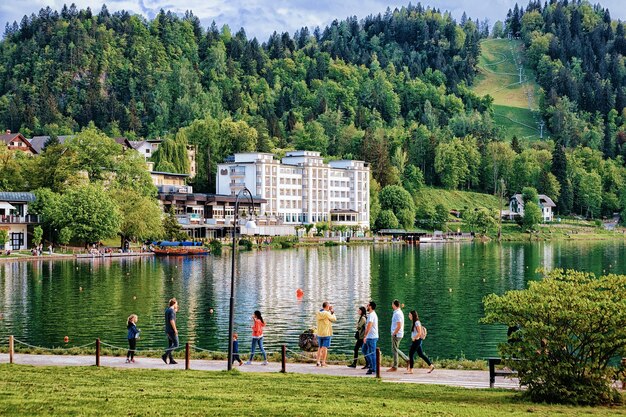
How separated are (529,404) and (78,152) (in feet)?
329

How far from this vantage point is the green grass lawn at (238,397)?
18.1 m

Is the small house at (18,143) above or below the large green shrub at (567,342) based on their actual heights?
above

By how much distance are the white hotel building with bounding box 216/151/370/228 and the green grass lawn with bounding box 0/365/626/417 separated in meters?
126

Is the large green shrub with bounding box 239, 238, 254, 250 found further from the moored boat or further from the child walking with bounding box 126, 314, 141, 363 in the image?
the child walking with bounding box 126, 314, 141, 363

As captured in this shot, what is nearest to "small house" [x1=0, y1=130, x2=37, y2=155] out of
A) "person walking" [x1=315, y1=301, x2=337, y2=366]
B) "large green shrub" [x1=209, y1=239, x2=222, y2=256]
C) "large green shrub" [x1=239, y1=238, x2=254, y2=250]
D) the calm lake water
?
"large green shrub" [x1=239, y1=238, x2=254, y2=250]

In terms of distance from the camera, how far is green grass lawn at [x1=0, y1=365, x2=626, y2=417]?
18125 mm

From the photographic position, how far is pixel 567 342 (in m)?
20.0

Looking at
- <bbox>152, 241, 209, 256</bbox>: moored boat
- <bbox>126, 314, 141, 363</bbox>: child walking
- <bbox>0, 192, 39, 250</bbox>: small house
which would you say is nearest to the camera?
<bbox>126, 314, 141, 363</bbox>: child walking

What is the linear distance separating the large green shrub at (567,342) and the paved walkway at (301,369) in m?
3.00

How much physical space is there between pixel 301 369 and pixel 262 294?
34.1 meters

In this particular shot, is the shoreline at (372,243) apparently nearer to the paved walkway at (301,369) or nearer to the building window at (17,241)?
the building window at (17,241)

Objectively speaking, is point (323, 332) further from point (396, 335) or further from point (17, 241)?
point (17, 241)

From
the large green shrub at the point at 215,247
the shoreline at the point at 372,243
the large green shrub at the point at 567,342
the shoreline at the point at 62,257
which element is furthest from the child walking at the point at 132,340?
the large green shrub at the point at 215,247

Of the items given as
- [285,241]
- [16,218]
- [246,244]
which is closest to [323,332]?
[16,218]
